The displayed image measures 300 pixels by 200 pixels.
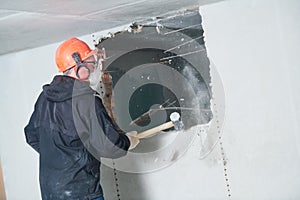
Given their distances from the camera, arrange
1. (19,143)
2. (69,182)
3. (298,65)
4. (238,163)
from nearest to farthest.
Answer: (69,182), (298,65), (238,163), (19,143)

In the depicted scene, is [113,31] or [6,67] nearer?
[113,31]

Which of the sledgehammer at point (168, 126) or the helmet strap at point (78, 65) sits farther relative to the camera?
the sledgehammer at point (168, 126)

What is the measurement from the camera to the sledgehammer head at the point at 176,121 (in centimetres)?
300

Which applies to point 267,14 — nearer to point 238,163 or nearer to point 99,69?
point 238,163

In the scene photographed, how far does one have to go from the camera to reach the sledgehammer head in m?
3.00

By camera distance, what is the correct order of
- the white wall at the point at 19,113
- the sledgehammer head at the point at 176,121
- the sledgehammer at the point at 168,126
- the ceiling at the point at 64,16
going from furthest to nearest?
the white wall at the point at 19,113
the sledgehammer head at the point at 176,121
the sledgehammer at the point at 168,126
the ceiling at the point at 64,16

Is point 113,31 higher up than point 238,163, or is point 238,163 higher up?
point 113,31

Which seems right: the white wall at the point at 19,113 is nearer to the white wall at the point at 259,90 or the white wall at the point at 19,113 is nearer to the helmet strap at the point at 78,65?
the helmet strap at the point at 78,65

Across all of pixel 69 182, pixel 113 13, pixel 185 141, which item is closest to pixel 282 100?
pixel 185 141

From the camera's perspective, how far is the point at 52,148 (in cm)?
246

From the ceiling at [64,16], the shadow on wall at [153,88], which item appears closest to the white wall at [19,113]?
the ceiling at [64,16]

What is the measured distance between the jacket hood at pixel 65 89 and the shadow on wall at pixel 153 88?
35.2 inches

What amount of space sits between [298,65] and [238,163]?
0.72 m

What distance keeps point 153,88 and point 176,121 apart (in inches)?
13.8
